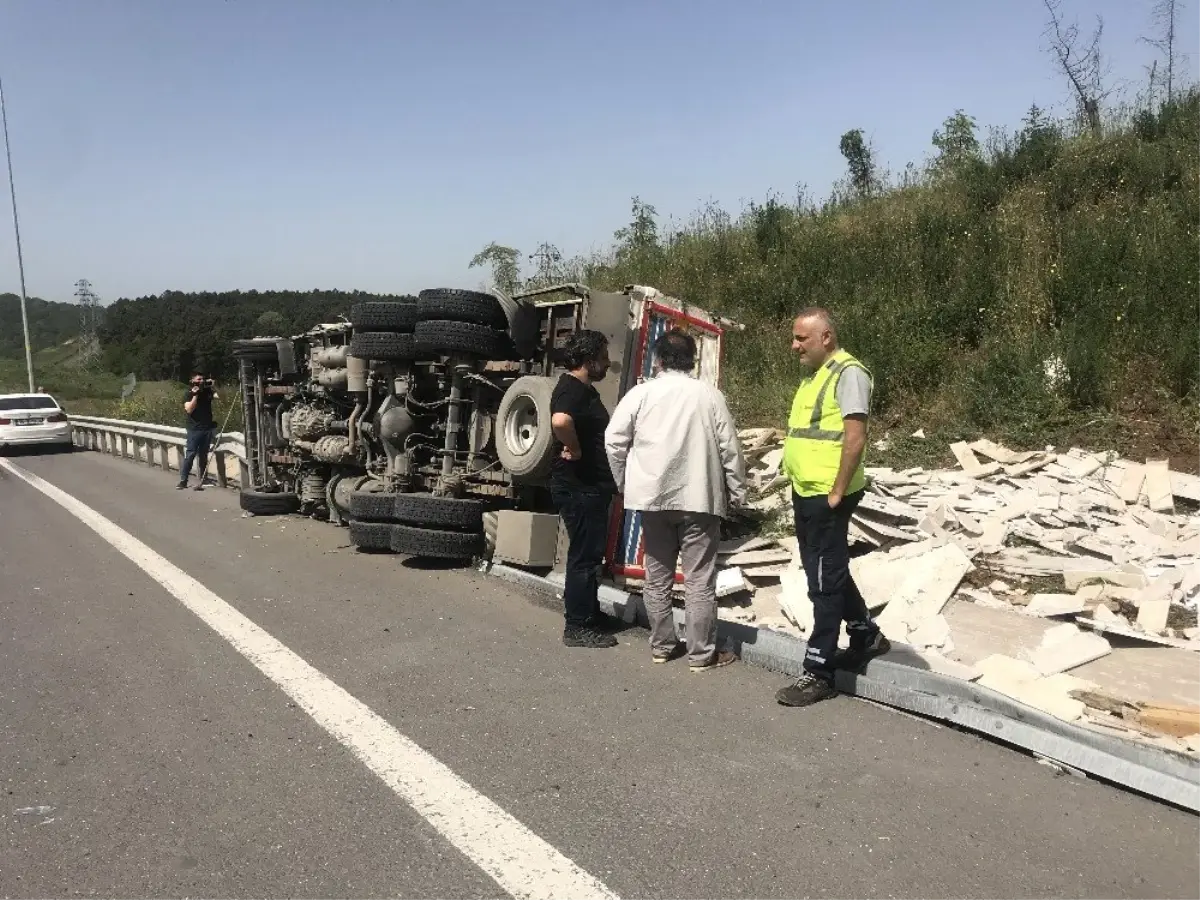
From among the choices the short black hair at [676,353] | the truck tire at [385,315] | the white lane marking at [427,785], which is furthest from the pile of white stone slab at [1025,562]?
the truck tire at [385,315]

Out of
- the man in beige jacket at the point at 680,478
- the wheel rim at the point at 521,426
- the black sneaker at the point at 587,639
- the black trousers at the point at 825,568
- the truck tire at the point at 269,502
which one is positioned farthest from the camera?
the truck tire at the point at 269,502

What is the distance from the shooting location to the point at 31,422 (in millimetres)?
21953

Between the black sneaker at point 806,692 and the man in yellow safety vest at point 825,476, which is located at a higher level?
the man in yellow safety vest at point 825,476

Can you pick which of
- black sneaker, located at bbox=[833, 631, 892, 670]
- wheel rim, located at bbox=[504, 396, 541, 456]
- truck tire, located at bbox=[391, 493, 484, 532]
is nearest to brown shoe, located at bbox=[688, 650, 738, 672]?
black sneaker, located at bbox=[833, 631, 892, 670]

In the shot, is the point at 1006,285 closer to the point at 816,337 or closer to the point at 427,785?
the point at 816,337

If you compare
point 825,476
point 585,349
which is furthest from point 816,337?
point 585,349

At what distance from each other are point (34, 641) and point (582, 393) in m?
3.81

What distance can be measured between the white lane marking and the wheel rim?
2307 mm

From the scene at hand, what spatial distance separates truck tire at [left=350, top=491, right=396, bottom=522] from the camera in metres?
7.62

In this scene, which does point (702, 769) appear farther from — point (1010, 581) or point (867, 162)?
point (867, 162)

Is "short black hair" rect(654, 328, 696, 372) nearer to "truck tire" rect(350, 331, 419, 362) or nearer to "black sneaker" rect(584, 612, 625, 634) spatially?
"black sneaker" rect(584, 612, 625, 634)

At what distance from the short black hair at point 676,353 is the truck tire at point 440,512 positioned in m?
2.91

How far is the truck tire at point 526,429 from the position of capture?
654 centimetres

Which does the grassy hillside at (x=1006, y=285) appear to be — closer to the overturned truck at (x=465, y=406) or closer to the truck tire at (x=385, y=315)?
the overturned truck at (x=465, y=406)
